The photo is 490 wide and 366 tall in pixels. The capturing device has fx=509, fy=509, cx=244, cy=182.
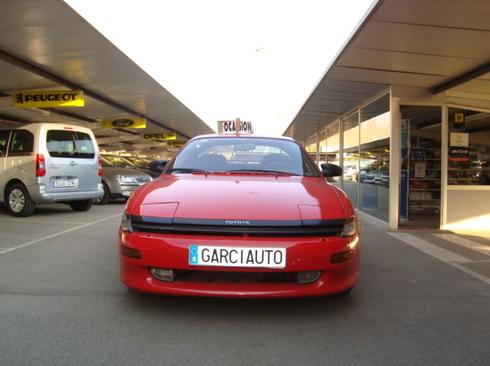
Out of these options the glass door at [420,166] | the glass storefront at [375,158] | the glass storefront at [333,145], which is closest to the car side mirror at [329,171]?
the glass storefront at [375,158]

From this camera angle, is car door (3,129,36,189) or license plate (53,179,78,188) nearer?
car door (3,129,36,189)

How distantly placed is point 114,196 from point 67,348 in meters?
10.8

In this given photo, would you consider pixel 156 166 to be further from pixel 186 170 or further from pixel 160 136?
pixel 160 136

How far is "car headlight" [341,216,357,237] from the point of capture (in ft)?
12.0

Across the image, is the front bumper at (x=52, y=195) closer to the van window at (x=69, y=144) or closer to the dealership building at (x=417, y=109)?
the van window at (x=69, y=144)

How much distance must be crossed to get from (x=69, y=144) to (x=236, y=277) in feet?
25.4

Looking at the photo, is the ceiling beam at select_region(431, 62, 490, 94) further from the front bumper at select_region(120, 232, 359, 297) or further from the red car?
the front bumper at select_region(120, 232, 359, 297)

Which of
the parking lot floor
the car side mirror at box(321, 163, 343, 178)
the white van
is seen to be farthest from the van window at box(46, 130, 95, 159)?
the car side mirror at box(321, 163, 343, 178)

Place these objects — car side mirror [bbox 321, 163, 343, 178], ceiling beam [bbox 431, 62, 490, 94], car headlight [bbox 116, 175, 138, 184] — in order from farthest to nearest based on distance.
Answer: car headlight [bbox 116, 175, 138, 184]
ceiling beam [bbox 431, 62, 490, 94]
car side mirror [bbox 321, 163, 343, 178]

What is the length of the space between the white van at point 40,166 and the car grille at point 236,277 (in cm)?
701

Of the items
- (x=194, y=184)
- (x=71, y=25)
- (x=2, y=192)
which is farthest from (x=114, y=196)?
(x=194, y=184)

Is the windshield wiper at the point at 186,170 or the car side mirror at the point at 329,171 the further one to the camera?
the car side mirror at the point at 329,171

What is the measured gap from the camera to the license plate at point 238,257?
337 centimetres

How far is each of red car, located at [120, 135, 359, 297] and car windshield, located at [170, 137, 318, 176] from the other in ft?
2.84
